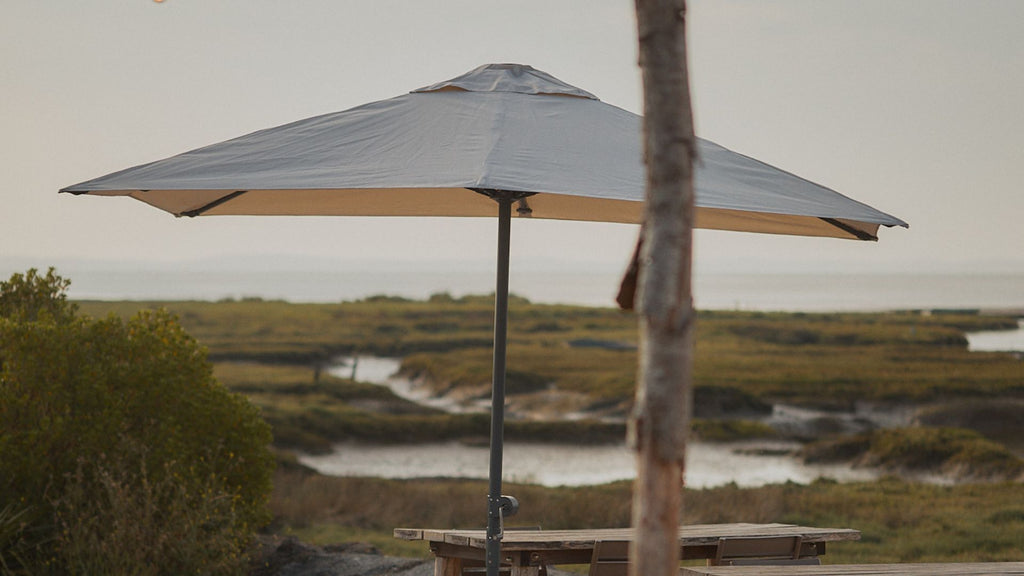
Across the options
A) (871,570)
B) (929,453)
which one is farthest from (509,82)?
(929,453)

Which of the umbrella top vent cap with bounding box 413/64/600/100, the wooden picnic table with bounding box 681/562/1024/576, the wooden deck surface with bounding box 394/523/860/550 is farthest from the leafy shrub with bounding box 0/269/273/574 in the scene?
the wooden picnic table with bounding box 681/562/1024/576

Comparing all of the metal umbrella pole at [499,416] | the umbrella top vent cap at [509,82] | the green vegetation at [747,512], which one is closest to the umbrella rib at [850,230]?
the umbrella top vent cap at [509,82]

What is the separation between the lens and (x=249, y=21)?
32.7 feet

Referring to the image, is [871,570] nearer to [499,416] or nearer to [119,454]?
[499,416]

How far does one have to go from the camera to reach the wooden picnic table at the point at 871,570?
2891mm

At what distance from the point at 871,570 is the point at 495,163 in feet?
6.24

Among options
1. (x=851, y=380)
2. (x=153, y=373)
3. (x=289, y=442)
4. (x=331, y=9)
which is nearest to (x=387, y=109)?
(x=153, y=373)

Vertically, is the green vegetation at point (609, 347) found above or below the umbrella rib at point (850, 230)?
below

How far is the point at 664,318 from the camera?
1215mm

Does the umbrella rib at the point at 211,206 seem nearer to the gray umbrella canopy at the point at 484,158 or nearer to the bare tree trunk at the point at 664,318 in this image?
the gray umbrella canopy at the point at 484,158

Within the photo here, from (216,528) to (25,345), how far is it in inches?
54.7

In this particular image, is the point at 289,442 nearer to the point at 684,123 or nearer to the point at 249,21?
the point at 249,21

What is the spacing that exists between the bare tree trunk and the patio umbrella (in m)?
0.93

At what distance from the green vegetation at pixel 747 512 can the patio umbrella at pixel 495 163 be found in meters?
4.53
